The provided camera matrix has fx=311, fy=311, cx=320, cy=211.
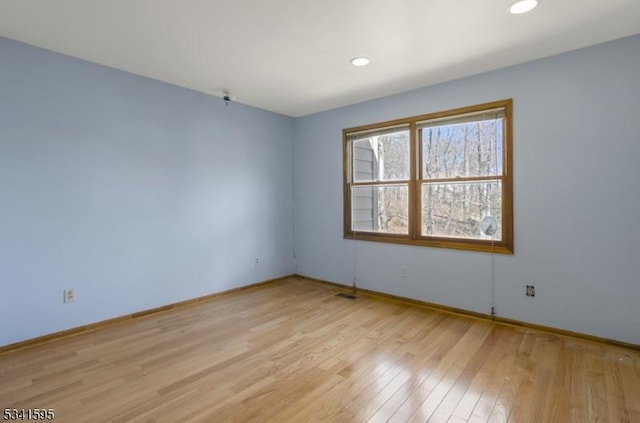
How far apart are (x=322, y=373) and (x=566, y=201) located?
2.58 meters

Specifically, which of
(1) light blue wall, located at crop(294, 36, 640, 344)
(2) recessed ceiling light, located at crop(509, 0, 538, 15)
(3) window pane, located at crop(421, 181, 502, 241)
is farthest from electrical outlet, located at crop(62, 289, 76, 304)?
(2) recessed ceiling light, located at crop(509, 0, 538, 15)

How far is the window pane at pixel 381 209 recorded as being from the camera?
391 centimetres

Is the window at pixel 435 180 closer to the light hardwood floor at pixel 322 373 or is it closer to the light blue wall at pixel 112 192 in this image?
the light hardwood floor at pixel 322 373

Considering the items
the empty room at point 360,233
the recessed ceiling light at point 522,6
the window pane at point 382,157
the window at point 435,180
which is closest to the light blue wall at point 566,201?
the empty room at point 360,233

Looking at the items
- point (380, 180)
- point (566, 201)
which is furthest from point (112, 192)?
point (566, 201)

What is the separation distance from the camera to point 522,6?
2.10 metres

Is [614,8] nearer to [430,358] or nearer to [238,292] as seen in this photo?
[430,358]

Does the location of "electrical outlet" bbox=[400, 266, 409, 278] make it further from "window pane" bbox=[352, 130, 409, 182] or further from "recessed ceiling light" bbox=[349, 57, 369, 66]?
"recessed ceiling light" bbox=[349, 57, 369, 66]

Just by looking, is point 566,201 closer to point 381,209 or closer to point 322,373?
point 381,209

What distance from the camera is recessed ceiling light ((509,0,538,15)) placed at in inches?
81.1

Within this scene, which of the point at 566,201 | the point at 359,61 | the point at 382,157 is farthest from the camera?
the point at 382,157

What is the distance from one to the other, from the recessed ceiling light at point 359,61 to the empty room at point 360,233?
63mm

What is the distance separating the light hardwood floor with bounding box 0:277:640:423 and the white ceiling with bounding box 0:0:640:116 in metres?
2.53

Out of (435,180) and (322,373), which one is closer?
(322,373)
